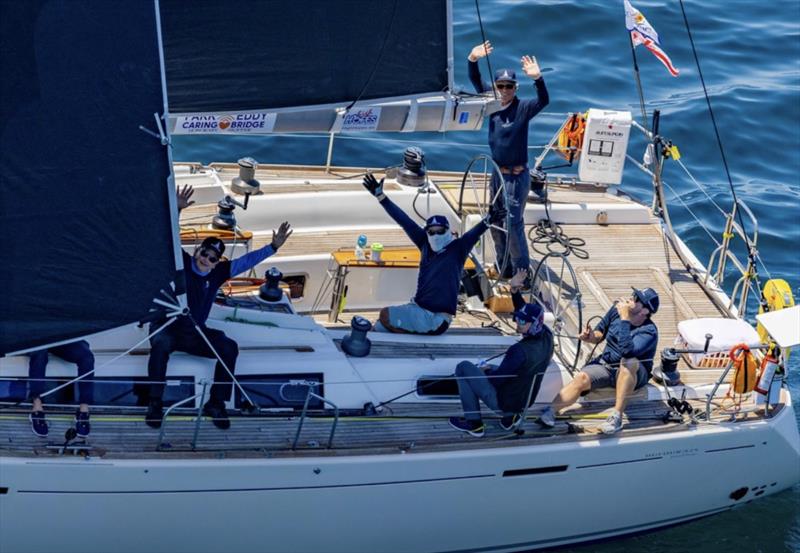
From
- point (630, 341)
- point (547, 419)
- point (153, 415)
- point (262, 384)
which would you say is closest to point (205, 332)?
point (262, 384)

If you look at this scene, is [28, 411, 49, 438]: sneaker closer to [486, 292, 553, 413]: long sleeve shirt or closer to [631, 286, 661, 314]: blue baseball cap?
[486, 292, 553, 413]: long sleeve shirt

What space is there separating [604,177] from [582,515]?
5221 mm

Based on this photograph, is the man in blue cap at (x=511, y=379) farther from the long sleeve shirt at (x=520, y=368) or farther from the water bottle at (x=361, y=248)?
the water bottle at (x=361, y=248)

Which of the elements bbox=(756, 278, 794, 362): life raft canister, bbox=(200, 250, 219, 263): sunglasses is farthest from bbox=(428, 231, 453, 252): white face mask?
bbox=(756, 278, 794, 362): life raft canister

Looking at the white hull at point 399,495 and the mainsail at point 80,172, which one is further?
the white hull at point 399,495

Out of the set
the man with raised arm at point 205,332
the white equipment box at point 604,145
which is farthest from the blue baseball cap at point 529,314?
the white equipment box at point 604,145

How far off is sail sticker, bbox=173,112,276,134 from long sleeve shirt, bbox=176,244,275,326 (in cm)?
113

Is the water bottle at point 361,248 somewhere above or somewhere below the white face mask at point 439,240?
below

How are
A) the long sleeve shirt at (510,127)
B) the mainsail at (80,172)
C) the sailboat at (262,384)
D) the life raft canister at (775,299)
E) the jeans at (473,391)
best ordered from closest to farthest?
the mainsail at (80,172), the sailboat at (262,384), the jeans at (473,391), the life raft canister at (775,299), the long sleeve shirt at (510,127)

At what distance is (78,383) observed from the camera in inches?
376

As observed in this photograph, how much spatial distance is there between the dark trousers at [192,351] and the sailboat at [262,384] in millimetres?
169

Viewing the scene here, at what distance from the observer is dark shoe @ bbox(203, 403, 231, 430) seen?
987 cm

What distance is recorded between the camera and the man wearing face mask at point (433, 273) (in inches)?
429

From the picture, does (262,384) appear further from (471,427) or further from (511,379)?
(511,379)
